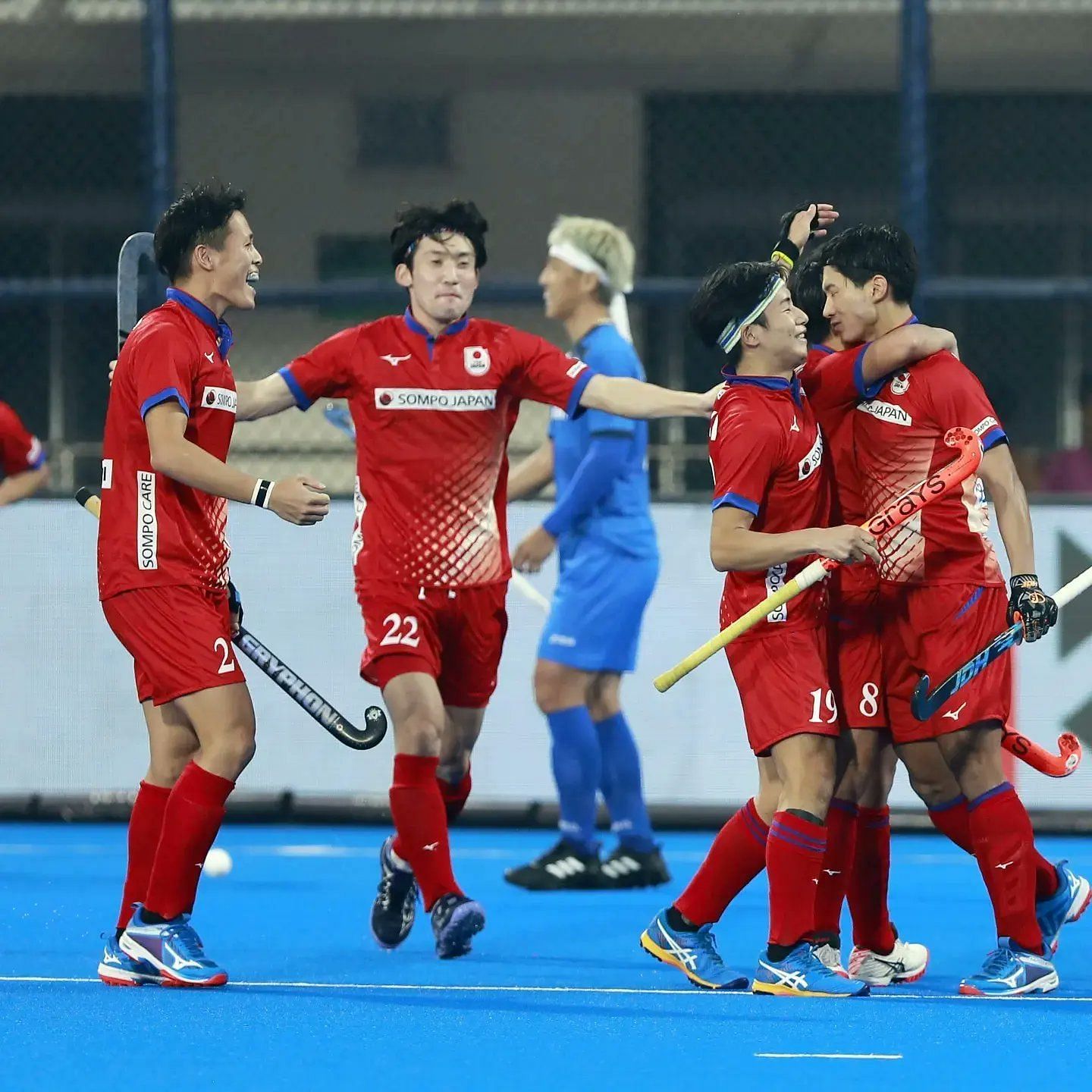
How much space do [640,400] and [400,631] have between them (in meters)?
0.88

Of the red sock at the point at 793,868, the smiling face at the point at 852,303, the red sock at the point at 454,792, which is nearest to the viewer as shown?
the red sock at the point at 793,868

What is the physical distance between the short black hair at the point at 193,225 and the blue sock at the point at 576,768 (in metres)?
2.28

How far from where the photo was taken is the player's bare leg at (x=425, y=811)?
556 cm

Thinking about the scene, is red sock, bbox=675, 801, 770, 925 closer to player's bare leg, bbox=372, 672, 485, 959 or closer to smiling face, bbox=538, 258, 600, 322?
player's bare leg, bbox=372, 672, 485, 959

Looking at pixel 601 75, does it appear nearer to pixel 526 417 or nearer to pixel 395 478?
pixel 526 417

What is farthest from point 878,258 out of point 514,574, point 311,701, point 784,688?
point 514,574

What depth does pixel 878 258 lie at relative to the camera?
212 inches

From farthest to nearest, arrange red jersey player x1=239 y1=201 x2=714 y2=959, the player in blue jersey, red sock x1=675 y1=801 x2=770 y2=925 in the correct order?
the player in blue jersey, red jersey player x1=239 y1=201 x2=714 y2=959, red sock x1=675 y1=801 x2=770 y2=925

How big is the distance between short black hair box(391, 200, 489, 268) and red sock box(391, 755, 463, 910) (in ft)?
4.54

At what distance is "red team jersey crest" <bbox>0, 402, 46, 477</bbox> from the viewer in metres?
7.38

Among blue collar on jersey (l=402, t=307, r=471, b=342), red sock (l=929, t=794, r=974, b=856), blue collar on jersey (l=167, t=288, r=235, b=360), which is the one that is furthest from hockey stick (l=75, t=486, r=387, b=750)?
red sock (l=929, t=794, r=974, b=856)

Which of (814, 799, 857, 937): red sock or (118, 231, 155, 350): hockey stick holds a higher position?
(118, 231, 155, 350): hockey stick

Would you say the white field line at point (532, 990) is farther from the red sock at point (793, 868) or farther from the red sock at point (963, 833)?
the red sock at point (963, 833)

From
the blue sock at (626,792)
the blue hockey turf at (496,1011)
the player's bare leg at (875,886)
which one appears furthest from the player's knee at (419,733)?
the blue sock at (626,792)
